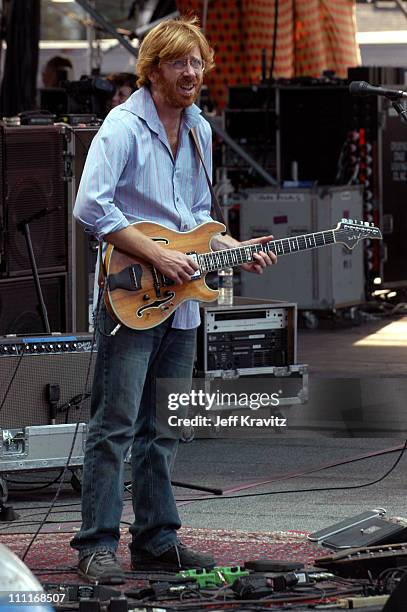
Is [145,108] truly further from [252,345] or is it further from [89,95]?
[89,95]

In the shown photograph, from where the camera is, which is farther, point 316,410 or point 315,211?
point 315,211

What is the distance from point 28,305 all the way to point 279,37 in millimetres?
10608

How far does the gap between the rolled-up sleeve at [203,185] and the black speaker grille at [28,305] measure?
2.45 meters

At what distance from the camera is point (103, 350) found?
5.69 metres

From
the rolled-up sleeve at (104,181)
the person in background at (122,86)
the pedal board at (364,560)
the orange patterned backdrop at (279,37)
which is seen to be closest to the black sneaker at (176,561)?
the pedal board at (364,560)

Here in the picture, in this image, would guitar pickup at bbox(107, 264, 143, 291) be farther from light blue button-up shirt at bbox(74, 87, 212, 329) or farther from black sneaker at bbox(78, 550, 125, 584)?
black sneaker at bbox(78, 550, 125, 584)

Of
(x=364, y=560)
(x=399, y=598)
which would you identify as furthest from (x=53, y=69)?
(x=399, y=598)

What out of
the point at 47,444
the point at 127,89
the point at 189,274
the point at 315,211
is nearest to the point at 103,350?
the point at 189,274

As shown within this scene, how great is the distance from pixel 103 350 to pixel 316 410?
13.1 ft

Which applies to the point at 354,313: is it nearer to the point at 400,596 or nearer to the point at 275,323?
the point at 275,323

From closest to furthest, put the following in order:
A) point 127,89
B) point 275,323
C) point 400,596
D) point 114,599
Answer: point 400,596 → point 114,599 → point 275,323 → point 127,89

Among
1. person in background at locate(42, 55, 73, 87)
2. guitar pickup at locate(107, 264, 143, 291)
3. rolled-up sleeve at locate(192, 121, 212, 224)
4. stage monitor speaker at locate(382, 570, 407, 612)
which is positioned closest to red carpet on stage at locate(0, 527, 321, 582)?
guitar pickup at locate(107, 264, 143, 291)

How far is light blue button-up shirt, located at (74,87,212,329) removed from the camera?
559 centimetres

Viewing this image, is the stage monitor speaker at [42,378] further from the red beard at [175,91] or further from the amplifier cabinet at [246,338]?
the red beard at [175,91]
